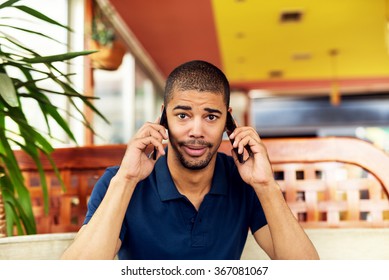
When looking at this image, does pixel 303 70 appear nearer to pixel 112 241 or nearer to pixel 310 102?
pixel 310 102

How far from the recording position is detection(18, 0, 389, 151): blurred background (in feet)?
15.7

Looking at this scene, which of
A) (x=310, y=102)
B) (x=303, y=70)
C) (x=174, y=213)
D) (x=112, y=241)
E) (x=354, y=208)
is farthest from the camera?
(x=310, y=102)

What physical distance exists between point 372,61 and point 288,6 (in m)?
3.39

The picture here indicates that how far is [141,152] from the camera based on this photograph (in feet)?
4.75

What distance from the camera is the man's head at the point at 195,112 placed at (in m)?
1.42

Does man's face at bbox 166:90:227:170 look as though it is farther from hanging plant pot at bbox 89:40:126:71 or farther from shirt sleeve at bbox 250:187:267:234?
hanging plant pot at bbox 89:40:126:71

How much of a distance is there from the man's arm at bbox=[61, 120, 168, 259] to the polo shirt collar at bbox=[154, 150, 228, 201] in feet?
0.24

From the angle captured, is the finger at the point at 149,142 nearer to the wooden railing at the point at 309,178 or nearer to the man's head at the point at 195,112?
the man's head at the point at 195,112

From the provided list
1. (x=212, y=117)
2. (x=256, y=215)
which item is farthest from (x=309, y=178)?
(x=212, y=117)

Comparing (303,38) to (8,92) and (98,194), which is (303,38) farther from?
(8,92)

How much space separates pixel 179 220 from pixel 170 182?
4.9 inches

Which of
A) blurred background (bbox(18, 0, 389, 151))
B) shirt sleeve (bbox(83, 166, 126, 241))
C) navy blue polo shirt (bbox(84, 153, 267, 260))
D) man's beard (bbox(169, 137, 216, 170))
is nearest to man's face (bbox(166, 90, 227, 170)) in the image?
man's beard (bbox(169, 137, 216, 170))

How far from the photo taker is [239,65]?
29.4ft
